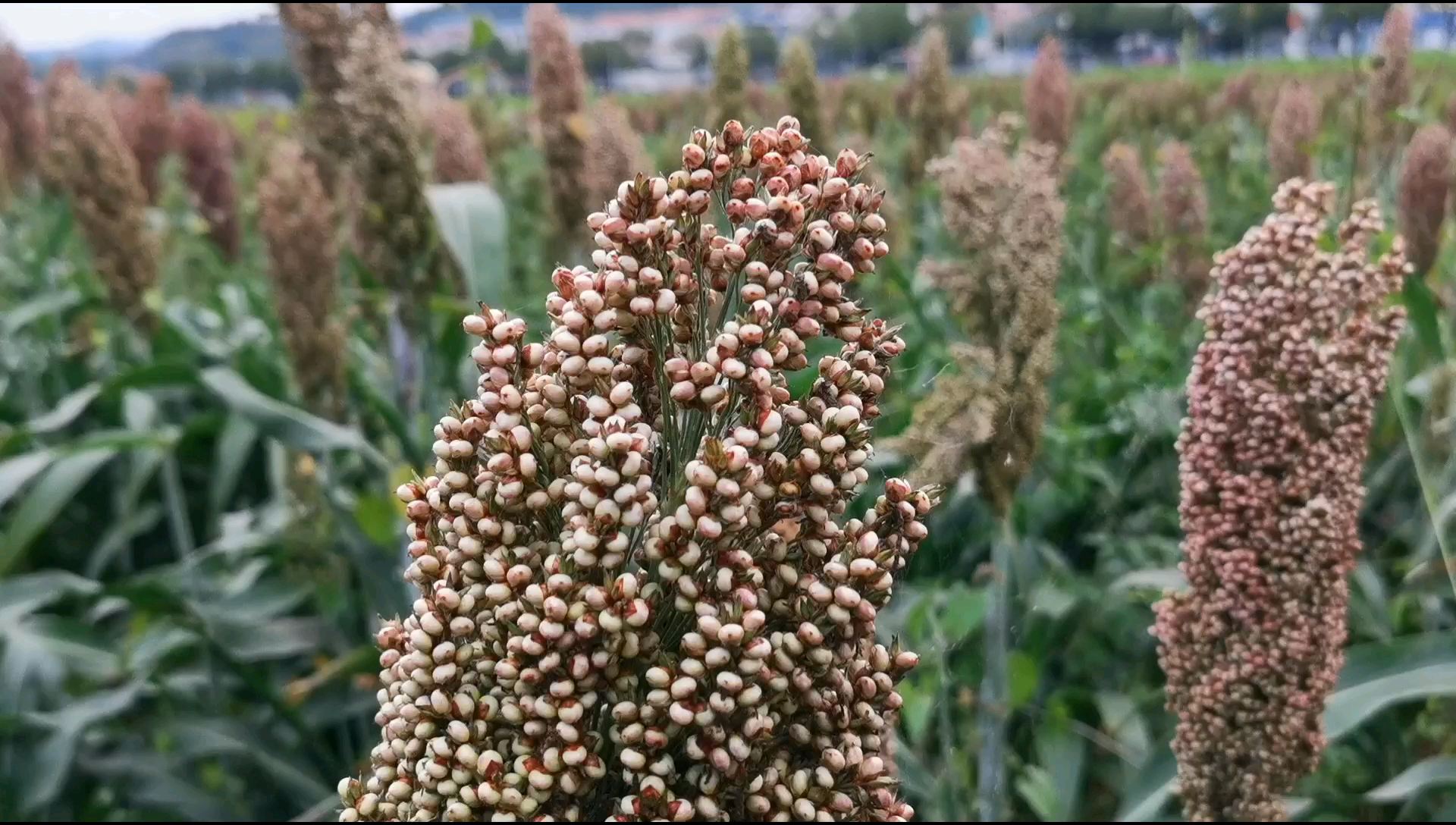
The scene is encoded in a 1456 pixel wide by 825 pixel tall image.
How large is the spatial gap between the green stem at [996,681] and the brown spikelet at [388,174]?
1.99 m

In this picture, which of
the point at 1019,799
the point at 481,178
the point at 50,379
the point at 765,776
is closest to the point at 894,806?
the point at 765,776

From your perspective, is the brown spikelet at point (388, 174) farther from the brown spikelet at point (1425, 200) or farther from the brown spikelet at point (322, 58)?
the brown spikelet at point (1425, 200)

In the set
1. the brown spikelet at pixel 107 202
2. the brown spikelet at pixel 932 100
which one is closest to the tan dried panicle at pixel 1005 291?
the brown spikelet at pixel 932 100

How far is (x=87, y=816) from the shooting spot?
344 centimetres

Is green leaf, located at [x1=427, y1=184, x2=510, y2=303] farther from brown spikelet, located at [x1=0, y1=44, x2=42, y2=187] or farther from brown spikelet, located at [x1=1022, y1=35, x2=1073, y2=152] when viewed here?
brown spikelet, located at [x1=0, y1=44, x2=42, y2=187]

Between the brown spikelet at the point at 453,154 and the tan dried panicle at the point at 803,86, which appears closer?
the brown spikelet at the point at 453,154

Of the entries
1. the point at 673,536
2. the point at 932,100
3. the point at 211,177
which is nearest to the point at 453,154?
the point at 932,100

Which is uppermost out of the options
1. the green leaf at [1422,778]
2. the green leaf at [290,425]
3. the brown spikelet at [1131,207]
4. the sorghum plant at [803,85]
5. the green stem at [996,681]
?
the sorghum plant at [803,85]

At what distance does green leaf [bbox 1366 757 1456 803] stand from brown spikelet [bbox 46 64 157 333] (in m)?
4.71

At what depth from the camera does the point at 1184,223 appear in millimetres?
4734

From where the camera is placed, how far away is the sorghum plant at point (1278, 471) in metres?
1.45

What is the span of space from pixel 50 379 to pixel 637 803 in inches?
225

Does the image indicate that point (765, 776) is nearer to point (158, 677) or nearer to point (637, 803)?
point (637, 803)

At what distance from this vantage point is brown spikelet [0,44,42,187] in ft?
22.7
